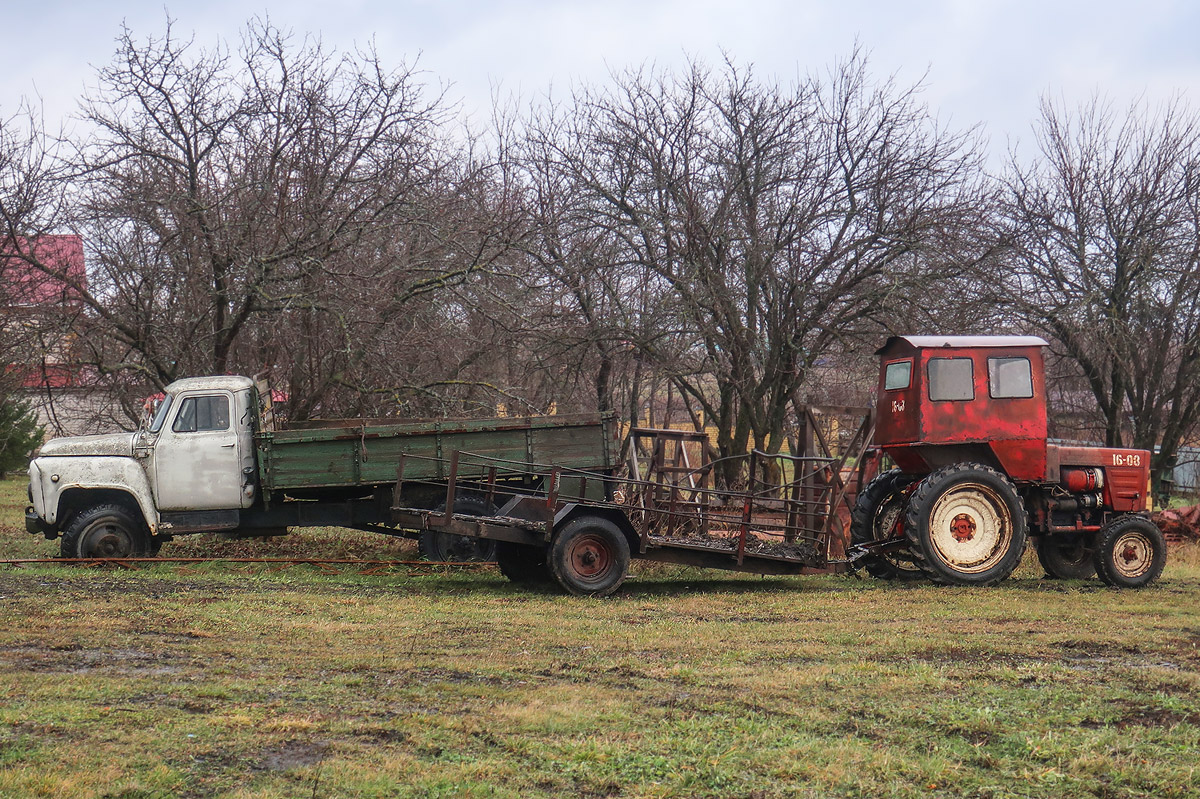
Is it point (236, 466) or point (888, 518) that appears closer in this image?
point (236, 466)

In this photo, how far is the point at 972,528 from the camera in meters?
11.8

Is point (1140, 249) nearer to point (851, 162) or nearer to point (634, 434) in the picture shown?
point (851, 162)

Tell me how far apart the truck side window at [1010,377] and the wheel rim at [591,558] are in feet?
15.0

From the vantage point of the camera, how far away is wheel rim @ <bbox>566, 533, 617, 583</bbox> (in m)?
11.0

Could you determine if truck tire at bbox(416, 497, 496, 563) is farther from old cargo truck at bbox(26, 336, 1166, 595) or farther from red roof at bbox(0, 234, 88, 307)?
red roof at bbox(0, 234, 88, 307)

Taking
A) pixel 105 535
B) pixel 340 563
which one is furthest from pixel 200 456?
pixel 340 563

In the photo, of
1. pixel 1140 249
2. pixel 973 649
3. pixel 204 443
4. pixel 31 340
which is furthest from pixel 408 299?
pixel 1140 249

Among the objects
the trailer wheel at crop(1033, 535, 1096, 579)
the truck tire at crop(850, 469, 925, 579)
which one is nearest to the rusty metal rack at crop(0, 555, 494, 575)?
the truck tire at crop(850, 469, 925, 579)

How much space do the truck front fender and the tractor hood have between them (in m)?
0.07

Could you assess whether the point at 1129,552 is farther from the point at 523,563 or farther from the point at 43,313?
the point at 43,313

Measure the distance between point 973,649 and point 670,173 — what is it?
11.2 m

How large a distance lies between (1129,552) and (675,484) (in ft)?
17.2

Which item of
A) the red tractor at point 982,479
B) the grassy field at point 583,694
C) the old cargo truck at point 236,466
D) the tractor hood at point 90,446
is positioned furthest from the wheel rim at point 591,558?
the tractor hood at point 90,446

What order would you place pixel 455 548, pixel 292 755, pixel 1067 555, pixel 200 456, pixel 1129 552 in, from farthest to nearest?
pixel 455 548
pixel 1067 555
pixel 200 456
pixel 1129 552
pixel 292 755
